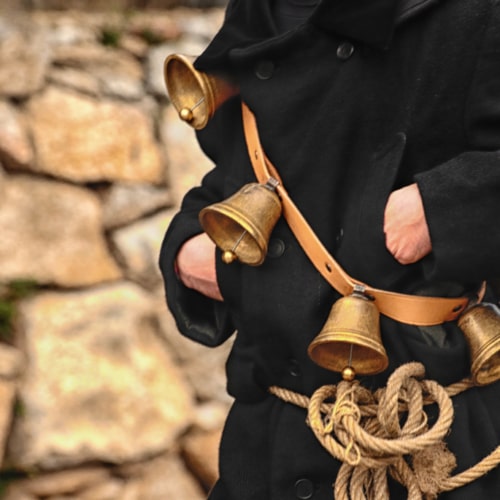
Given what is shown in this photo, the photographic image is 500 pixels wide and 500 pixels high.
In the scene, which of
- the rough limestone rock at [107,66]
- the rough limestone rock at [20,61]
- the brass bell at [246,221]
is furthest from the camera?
the rough limestone rock at [107,66]

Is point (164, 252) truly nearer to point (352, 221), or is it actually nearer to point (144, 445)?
point (352, 221)

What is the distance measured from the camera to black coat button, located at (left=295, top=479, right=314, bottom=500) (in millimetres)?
1188

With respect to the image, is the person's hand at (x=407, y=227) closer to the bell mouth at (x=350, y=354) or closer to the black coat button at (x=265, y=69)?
the bell mouth at (x=350, y=354)

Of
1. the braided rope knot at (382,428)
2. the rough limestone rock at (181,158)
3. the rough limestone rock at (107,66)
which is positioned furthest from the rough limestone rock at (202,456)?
the braided rope knot at (382,428)

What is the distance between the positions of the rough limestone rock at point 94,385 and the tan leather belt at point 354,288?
2349 millimetres

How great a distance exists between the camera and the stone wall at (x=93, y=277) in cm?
325

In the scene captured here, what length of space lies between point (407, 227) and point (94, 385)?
8.30ft

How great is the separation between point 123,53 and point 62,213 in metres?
1.02

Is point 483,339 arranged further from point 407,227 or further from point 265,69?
point 265,69

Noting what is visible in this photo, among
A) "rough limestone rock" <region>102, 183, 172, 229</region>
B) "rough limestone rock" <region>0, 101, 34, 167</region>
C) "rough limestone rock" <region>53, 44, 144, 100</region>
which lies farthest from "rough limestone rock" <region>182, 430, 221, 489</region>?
"rough limestone rock" <region>53, 44, 144, 100</region>

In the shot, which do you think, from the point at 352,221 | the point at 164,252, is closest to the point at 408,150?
the point at 352,221

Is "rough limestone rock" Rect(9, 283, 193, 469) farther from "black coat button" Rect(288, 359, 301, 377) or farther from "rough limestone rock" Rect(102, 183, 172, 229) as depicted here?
"black coat button" Rect(288, 359, 301, 377)

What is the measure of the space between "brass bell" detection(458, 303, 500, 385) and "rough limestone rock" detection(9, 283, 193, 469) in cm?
244

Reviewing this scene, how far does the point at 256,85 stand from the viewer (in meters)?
1.18
